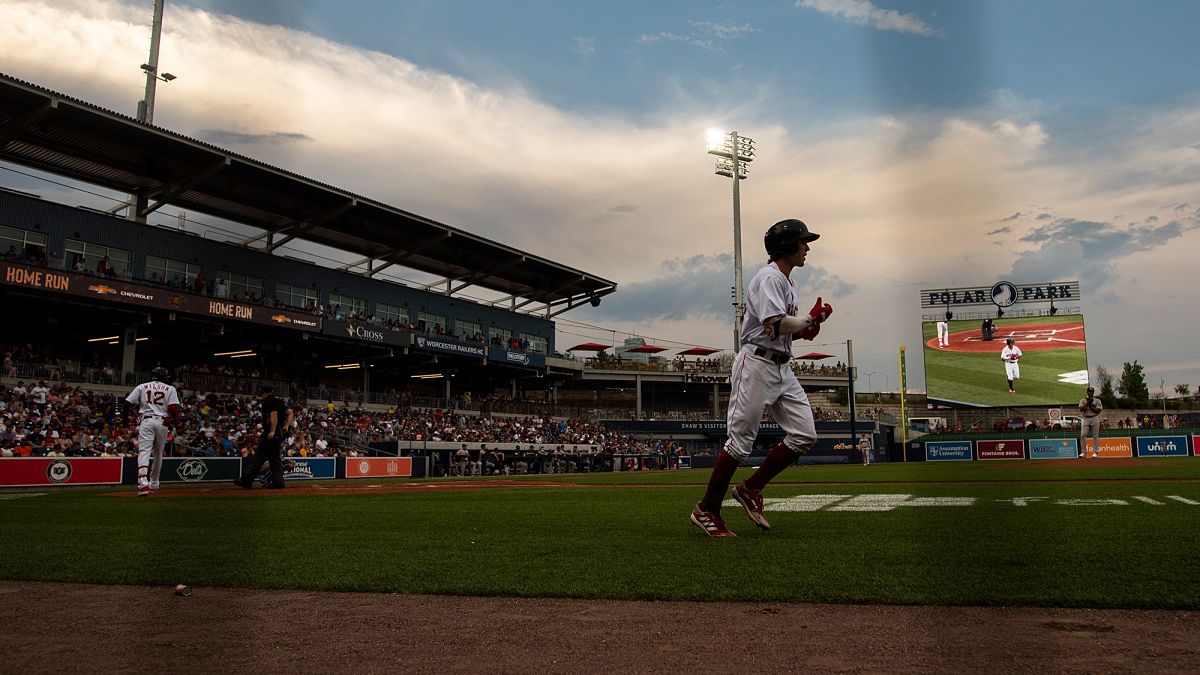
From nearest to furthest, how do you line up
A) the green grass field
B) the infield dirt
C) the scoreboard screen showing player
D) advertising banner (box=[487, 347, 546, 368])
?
the infield dirt, the green grass field, advertising banner (box=[487, 347, 546, 368]), the scoreboard screen showing player

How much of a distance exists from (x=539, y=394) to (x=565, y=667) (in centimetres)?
6110

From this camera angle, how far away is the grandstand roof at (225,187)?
27.5m

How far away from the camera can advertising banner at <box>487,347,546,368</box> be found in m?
46.3

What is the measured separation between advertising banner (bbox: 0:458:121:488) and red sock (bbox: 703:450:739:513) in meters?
17.8

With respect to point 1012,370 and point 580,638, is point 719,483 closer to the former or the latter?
point 580,638

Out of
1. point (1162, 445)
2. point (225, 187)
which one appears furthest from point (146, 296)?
point (1162, 445)

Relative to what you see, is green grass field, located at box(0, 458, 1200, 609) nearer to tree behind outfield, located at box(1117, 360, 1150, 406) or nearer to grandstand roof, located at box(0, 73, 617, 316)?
grandstand roof, located at box(0, 73, 617, 316)

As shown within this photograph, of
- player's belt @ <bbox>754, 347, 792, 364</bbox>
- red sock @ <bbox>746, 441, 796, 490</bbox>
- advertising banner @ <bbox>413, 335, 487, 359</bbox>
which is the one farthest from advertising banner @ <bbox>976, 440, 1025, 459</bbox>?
player's belt @ <bbox>754, 347, 792, 364</bbox>

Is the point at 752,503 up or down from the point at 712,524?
up

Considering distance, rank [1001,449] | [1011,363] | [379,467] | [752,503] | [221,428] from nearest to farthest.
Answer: [752,503], [221,428], [379,467], [1001,449], [1011,363]

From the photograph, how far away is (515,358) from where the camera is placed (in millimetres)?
47875

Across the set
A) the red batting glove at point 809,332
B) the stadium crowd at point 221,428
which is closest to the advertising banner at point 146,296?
the stadium crowd at point 221,428

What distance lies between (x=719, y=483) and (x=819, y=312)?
1297mm

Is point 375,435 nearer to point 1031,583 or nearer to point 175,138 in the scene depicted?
point 175,138
